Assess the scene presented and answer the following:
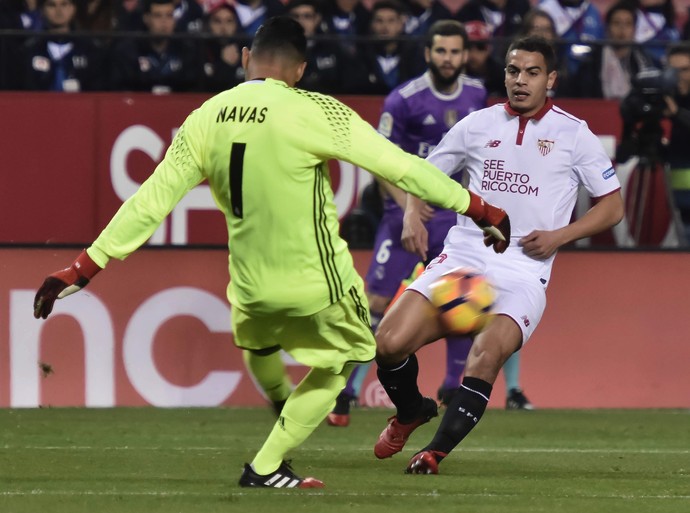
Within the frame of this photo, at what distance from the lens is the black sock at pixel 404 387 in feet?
25.1

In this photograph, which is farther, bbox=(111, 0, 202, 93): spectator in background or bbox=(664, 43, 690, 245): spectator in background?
bbox=(664, 43, 690, 245): spectator in background

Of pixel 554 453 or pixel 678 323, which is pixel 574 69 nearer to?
pixel 678 323

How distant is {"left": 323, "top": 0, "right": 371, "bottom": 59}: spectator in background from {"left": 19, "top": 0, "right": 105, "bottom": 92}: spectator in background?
2.34 meters

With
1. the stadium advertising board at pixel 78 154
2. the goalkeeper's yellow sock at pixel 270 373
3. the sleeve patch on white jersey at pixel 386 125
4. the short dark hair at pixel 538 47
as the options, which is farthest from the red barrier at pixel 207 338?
the goalkeeper's yellow sock at pixel 270 373

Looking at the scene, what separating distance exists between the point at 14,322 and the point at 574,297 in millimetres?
3814

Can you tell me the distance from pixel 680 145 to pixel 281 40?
5.64 meters

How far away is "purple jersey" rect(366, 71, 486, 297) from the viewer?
10.2m

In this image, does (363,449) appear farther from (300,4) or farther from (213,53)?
(300,4)

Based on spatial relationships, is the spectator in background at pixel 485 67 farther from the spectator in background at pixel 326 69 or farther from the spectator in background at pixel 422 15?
the spectator in background at pixel 422 15

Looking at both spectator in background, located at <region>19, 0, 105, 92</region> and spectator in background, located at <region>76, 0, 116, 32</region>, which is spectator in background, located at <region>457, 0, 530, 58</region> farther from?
spectator in background, located at <region>19, 0, 105, 92</region>

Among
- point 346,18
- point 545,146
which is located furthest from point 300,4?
point 545,146

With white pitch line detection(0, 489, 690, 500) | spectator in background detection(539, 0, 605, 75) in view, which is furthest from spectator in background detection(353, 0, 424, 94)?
white pitch line detection(0, 489, 690, 500)

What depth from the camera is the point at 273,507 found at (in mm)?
6184

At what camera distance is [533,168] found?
7.80 metres
